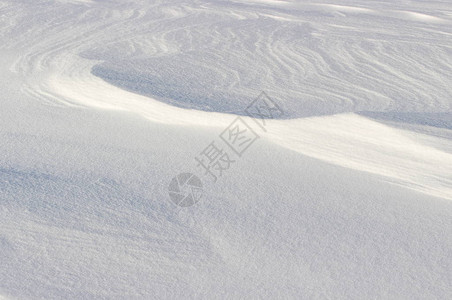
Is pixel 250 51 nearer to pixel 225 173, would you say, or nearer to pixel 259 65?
pixel 259 65

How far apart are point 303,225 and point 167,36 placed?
6.10 ft

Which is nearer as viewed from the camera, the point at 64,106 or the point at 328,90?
the point at 64,106

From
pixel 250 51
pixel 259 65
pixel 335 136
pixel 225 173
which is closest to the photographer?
pixel 225 173

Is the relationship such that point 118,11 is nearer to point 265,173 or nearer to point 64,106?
point 64,106

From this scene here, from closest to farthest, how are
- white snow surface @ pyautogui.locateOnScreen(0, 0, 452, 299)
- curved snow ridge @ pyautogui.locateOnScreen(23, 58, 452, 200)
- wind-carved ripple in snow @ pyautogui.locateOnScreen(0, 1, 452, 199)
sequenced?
white snow surface @ pyautogui.locateOnScreen(0, 0, 452, 299) < curved snow ridge @ pyautogui.locateOnScreen(23, 58, 452, 200) < wind-carved ripple in snow @ pyautogui.locateOnScreen(0, 1, 452, 199)

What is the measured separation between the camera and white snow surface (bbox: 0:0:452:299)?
0.97 m

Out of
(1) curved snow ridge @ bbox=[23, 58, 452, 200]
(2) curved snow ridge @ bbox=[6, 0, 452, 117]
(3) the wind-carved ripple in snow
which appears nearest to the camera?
(1) curved snow ridge @ bbox=[23, 58, 452, 200]

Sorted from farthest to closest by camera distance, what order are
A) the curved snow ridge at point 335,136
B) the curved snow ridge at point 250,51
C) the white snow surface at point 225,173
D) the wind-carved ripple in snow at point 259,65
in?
the curved snow ridge at point 250,51, the wind-carved ripple in snow at point 259,65, the curved snow ridge at point 335,136, the white snow surface at point 225,173

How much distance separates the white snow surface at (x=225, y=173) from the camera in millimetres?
973

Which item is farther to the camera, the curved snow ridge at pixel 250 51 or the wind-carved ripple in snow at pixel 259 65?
the curved snow ridge at pixel 250 51

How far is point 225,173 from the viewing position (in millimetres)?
1327

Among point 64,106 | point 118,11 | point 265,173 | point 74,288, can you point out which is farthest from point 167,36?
point 74,288

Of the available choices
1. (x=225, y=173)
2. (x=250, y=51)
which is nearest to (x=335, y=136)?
(x=225, y=173)

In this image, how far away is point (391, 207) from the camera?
3.94ft
